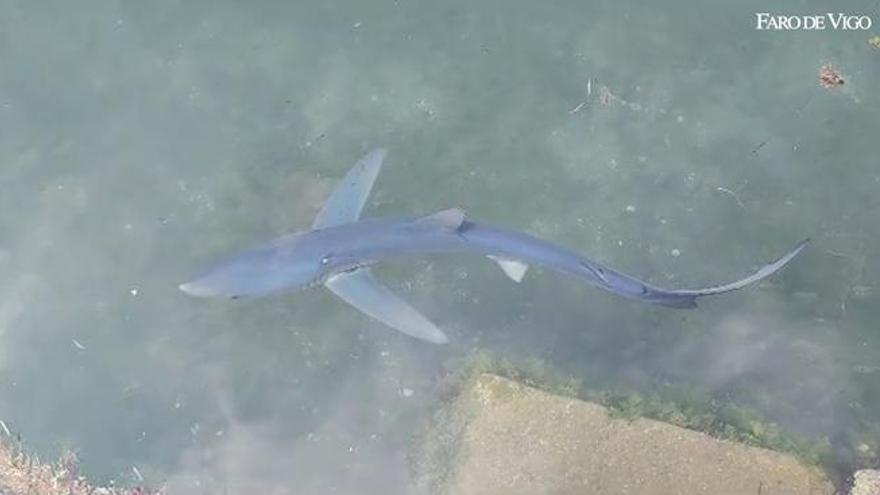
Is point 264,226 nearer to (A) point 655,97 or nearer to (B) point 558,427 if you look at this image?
(B) point 558,427

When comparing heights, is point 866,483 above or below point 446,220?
below

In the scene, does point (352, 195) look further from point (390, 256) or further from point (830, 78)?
point (830, 78)

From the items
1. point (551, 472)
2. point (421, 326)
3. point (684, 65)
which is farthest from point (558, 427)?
point (684, 65)

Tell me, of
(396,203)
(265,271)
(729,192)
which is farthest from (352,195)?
(729,192)

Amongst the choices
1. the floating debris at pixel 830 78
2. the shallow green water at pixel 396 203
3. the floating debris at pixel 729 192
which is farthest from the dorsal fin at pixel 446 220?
the floating debris at pixel 830 78

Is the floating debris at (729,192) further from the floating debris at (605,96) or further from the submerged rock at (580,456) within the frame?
the submerged rock at (580,456)

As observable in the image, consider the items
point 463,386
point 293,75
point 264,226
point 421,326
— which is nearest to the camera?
point 421,326
